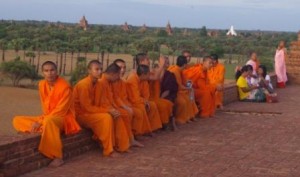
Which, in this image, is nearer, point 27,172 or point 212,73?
point 27,172

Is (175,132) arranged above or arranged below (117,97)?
below

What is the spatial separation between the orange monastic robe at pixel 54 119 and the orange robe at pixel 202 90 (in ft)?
15.5

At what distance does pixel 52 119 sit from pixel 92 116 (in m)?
0.83

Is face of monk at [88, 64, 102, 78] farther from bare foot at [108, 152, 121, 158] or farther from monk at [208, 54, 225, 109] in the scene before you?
monk at [208, 54, 225, 109]

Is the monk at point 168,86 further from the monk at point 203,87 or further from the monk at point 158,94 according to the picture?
the monk at point 203,87

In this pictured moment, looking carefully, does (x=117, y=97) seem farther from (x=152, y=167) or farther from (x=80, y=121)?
(x=152, y=167)

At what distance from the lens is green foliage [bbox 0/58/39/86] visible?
1296 inches

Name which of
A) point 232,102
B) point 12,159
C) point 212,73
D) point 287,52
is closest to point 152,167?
point 12,159

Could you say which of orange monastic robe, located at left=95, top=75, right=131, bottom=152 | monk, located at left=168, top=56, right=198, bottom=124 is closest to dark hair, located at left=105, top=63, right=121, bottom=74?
orange monastic robe, located at left=95, top=75, right=131, bottom=152

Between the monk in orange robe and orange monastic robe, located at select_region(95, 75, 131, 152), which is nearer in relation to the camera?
the monk in orange robe

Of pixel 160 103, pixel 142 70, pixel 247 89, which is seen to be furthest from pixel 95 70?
pixel 247 89

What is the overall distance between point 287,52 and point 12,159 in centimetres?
1627

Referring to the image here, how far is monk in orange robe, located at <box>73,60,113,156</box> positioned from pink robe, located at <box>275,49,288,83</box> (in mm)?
11818

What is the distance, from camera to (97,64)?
8023mm
